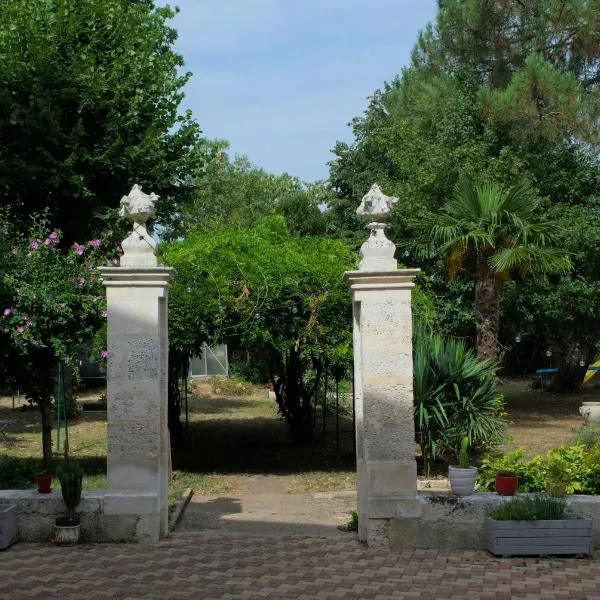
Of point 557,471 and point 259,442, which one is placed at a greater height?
point 557,471

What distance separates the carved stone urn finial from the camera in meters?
7.39

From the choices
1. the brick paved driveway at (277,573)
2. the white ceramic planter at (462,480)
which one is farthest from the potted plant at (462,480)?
the brick paved driveway at (277,573)

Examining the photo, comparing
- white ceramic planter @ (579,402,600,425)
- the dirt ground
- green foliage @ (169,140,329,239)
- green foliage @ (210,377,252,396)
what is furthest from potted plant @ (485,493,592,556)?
green foliage @ (169,140,329,239)

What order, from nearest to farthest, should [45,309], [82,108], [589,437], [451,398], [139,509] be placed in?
[139,509] < [45,309] < [451,398] < [589,437] < [82,108]

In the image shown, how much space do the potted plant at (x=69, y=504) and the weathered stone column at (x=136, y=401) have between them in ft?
0.86

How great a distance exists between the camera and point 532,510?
22.1 feet

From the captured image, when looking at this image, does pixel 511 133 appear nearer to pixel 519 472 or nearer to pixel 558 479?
pixel 519 472

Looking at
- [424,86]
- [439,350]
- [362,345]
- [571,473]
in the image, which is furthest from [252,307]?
[424,86]

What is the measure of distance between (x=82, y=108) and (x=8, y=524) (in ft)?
33.3

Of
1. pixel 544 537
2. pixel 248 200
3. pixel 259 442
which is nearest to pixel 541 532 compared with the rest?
pixel 544 537

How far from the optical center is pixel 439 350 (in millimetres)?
11641

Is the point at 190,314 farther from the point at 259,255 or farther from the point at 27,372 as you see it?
the point at 27,372

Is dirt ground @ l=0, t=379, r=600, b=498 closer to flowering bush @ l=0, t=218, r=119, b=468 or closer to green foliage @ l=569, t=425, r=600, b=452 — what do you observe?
green foliage @ l=569, t=425, r=600, b=452

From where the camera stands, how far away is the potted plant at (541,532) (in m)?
6.64
